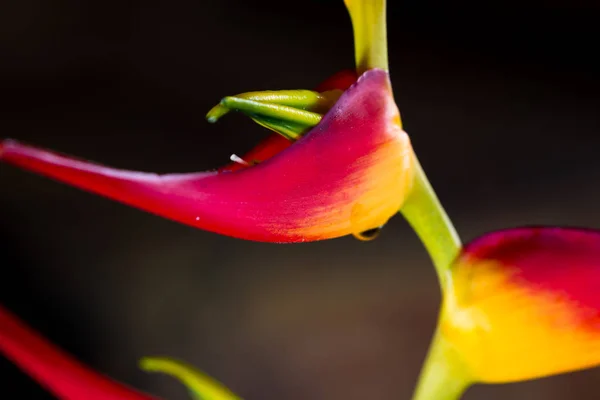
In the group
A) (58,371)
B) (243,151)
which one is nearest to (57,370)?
(58,371)

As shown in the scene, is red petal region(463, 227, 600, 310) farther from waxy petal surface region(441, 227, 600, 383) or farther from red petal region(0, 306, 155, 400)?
red petal region(0, 306, 155, 400)

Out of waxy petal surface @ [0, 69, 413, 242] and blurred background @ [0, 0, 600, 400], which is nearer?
waxy petal surface @ [0, 69, 413, 242]

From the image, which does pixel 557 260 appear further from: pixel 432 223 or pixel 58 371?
pixel 58 371

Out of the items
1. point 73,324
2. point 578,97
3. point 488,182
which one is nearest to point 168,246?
point 73,324

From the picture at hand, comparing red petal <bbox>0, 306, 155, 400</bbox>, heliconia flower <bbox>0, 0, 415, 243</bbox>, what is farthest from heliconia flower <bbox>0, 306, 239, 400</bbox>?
heliconia flower <bbox>0, 0, 415, 243</bbox>

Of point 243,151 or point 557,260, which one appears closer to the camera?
point 557,260

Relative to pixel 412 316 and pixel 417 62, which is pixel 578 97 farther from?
pixel 412 316
